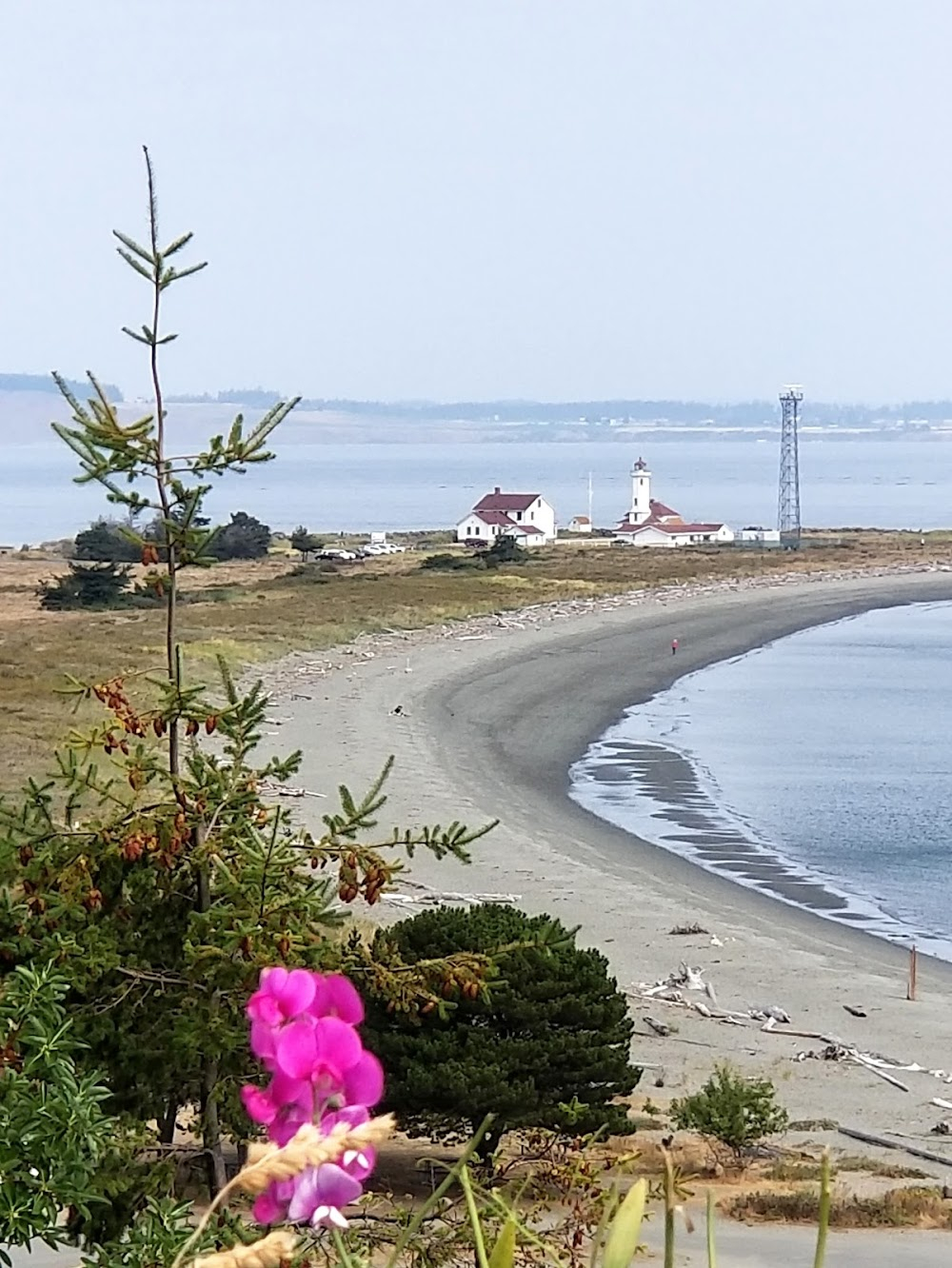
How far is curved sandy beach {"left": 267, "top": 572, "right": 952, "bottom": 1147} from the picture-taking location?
15.2 m

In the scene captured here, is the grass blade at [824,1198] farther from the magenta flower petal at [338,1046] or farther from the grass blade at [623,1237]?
the magenta flower petal at [338,1046]

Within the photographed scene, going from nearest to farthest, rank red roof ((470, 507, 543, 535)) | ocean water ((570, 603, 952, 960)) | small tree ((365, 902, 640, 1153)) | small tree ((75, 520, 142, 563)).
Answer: small tree ((365, 902, 640, 1153)) < ocean water ((570, 603, 952, 960)) < small tree ((75, 520, 142, 563)) < red roof ((470, 507, 543, 535))

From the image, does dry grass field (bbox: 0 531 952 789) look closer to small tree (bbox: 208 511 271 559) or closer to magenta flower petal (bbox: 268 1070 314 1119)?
small tree (bbox: 208 511 271 559)

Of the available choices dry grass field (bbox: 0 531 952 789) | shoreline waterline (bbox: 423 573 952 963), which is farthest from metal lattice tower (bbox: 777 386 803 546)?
shoreline waterline (bbox: 423 573 952 963)

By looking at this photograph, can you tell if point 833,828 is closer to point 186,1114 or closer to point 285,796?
Result: point 285,796

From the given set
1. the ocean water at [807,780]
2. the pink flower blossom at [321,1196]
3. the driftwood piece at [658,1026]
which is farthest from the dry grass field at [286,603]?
the pink flower blossom at [321,1196]

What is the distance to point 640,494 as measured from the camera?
104 m

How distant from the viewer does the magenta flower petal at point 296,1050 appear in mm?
1395

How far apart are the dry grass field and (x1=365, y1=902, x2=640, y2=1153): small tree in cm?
1639

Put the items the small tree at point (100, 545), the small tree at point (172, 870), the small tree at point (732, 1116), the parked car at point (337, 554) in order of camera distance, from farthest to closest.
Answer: the parked car at point (337, 554) < the small tree at point (100, 545) < the small tree at point (732, 1116) < the small tree at point (172, 870)

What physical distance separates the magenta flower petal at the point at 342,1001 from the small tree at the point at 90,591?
58938 mm

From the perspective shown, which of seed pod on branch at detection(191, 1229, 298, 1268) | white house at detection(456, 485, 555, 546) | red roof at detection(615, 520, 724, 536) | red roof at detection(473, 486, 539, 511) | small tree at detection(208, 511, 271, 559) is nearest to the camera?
seed pod on branch at detection(191, 1229, 298, 1268)

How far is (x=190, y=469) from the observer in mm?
4992

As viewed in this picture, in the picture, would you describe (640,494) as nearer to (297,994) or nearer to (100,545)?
(100,545)
